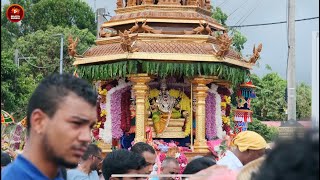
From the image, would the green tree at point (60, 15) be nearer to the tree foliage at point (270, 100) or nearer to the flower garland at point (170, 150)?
the tree foliage at point (270, 100)

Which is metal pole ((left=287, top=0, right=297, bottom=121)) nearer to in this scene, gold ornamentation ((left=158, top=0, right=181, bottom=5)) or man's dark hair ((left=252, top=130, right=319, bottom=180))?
gold ornamentation ((left=158, top=0, right=181, bottom=5))

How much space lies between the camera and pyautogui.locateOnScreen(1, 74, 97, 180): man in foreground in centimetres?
319

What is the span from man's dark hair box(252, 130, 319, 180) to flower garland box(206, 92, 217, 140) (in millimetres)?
15932

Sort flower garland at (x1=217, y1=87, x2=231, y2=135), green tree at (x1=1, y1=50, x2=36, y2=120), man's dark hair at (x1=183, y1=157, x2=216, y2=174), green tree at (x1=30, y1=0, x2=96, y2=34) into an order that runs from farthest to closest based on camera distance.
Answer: green tree at (x1=30, y1=0, x2=96, y2=34)
green tree at (x1=1, y1=50, x2=36, y2=120)
flower garland at (x1=217, y1=87, x2=231, y2=135)
man's dark hair at (x1=183, y1=157, x2=216, y2=174)

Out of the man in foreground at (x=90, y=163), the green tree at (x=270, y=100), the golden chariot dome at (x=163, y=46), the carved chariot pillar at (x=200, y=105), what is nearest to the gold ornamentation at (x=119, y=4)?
the golden chariot dome at (x=163, y=46)

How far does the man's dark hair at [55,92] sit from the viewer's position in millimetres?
3275

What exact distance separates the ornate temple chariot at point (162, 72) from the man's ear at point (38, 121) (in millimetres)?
13092

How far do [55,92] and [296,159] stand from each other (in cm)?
173

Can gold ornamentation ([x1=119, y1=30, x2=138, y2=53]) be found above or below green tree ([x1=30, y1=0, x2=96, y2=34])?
below

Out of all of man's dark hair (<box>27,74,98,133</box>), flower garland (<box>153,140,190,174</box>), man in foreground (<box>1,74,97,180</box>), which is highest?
man's dark hair (<box>27,74,98,133</box>)

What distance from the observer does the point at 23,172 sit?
10.5 ft

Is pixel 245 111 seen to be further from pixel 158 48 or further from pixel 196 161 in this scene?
pixel 196 161

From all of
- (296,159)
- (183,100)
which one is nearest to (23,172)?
(296,159)

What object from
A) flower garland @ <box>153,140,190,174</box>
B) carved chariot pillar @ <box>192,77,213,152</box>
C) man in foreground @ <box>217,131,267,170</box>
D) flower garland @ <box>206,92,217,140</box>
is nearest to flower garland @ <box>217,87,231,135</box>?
flower garland @ <box>206,92,217,140</box>
